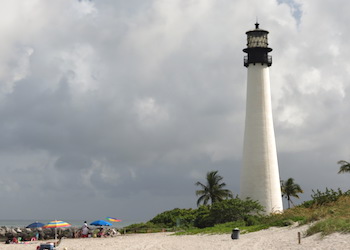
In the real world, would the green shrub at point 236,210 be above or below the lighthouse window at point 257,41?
below

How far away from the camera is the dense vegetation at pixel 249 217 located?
2917 centimetres

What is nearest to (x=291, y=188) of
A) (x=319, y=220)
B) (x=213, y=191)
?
(x=213, y=191)

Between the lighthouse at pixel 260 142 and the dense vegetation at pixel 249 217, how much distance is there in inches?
72.4

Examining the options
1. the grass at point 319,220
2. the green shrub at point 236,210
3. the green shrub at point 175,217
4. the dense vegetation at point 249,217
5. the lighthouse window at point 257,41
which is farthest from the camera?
the green shrub at point 175,217

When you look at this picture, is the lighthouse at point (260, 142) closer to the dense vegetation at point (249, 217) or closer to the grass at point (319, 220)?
the dense vegetation at point (249, 217)

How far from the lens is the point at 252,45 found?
169 feet

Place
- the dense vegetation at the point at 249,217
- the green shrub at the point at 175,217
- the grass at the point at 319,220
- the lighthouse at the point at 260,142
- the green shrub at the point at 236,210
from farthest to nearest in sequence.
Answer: the green shrub at the point at 175,217 → the lighthouse at the point at 260,142 → the green shrub at the point at 236,210 → the dense vegetation at the point at 249,217 → the grass at the point at 319,220

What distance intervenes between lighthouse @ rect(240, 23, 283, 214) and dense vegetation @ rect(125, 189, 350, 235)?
1839 millimetres

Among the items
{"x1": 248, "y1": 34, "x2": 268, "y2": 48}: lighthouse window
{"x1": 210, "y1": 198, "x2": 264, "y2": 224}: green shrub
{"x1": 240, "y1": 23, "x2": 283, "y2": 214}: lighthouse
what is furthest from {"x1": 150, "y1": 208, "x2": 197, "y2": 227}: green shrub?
{"x1": 248, "y1": 34, "x2": 268, "y2": 48}: lighthouse window

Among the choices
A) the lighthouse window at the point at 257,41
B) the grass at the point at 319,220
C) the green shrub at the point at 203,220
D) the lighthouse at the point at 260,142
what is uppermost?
the lighthouse window at the point at 257,41

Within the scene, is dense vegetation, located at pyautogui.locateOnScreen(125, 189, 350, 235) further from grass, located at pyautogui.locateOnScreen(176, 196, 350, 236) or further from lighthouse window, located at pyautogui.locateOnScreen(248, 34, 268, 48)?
lighthouse window, located at pyautogui.locateOnScreen(248, 34, 268, 48)

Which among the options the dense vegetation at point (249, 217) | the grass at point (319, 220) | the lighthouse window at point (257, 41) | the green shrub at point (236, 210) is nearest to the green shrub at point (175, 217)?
the dense vegetation at point (249, 217)

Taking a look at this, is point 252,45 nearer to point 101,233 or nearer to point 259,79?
point 259,79

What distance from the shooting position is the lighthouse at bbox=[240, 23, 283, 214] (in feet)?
159
